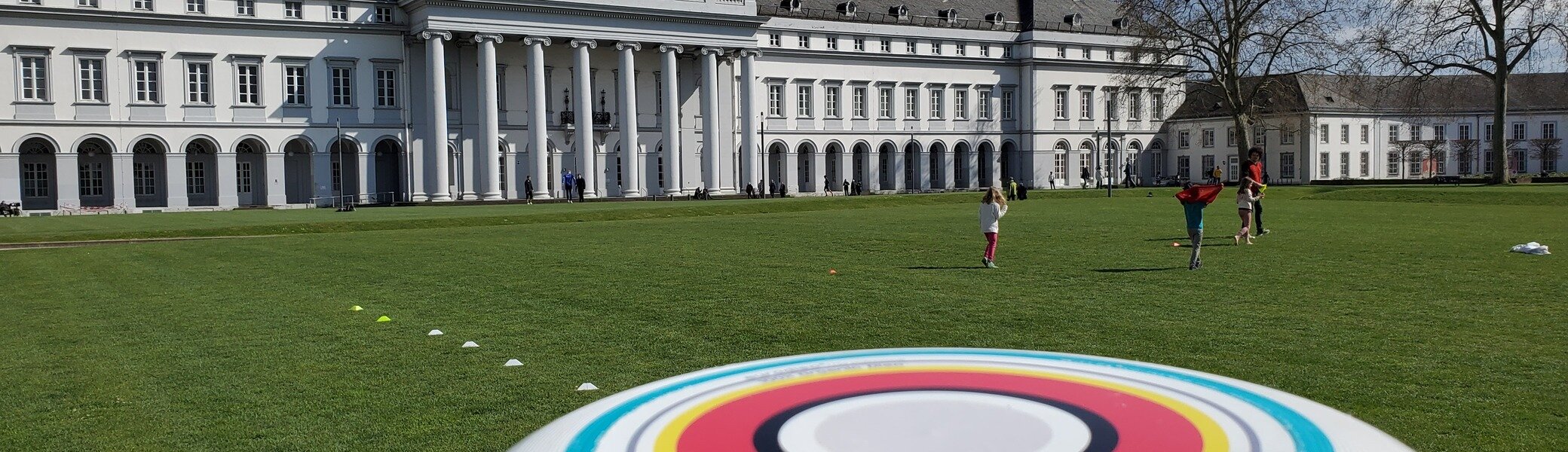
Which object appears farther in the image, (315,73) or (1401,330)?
(315,73)

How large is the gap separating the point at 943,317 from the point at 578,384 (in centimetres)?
417

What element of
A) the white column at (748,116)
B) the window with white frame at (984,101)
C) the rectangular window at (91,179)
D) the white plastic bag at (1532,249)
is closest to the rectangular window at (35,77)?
the rectangular window at (91,179)

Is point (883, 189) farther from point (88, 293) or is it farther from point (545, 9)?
point (88, 293)

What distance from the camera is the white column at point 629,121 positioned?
2346 inches

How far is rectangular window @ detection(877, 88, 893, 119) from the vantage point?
243 ft

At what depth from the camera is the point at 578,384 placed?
750cm

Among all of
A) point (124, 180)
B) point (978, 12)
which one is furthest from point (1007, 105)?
point (124, 180)

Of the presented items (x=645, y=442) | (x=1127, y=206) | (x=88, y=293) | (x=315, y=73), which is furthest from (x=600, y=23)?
(x=645, y=442)

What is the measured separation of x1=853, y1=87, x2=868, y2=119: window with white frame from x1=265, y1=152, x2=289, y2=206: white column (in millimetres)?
32636

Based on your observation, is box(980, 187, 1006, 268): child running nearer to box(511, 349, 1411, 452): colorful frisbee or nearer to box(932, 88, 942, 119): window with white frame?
box(511, 349, 1411, 452): colorful frisbee

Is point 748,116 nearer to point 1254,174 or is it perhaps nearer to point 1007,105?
point 1007,105

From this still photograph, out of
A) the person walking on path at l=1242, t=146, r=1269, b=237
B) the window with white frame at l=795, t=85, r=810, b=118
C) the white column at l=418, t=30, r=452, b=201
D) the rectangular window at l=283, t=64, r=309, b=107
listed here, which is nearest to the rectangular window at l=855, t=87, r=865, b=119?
the window with white frame at l=795, t=85, r=810, b=118

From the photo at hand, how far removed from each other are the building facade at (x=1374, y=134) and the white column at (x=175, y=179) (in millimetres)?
Result: 62245

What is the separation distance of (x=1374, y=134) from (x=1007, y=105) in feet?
103
